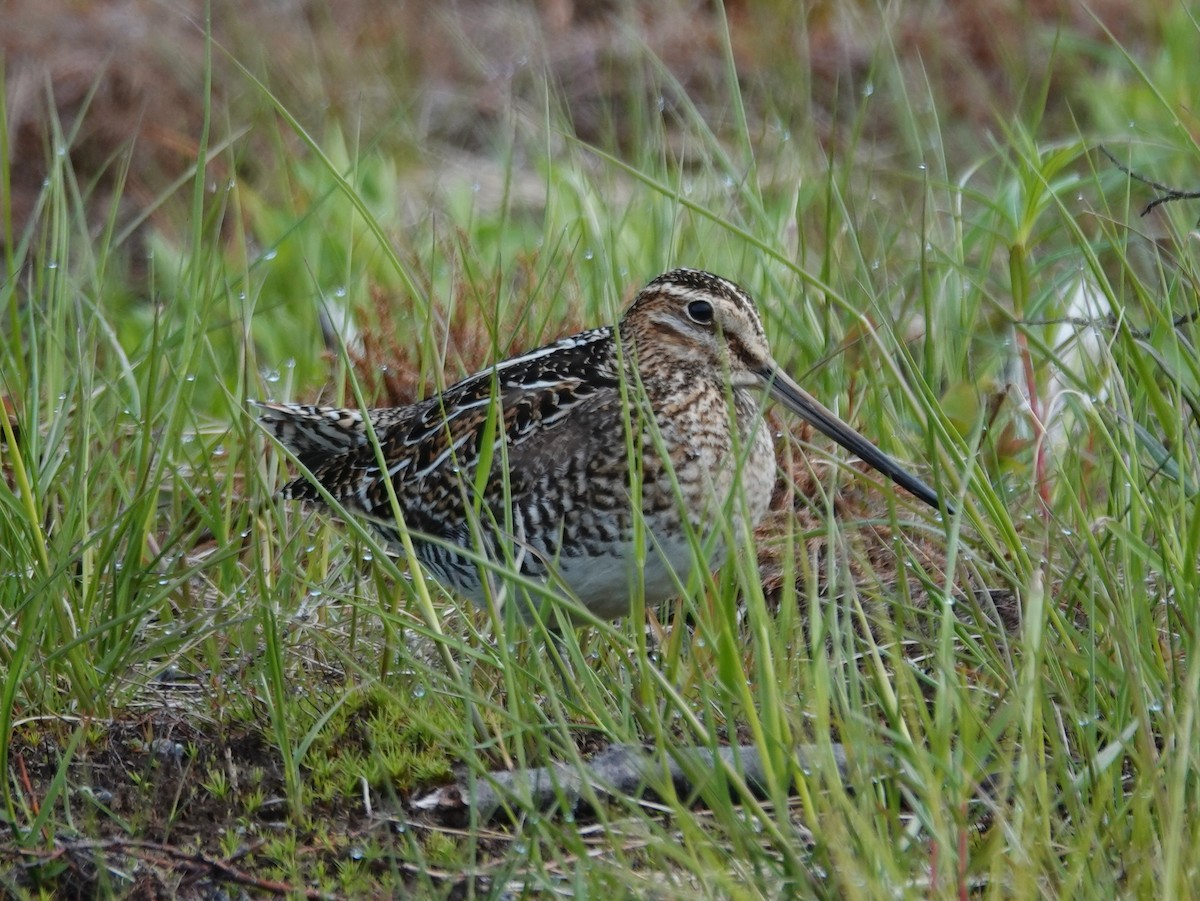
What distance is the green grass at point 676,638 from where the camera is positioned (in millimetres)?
2219

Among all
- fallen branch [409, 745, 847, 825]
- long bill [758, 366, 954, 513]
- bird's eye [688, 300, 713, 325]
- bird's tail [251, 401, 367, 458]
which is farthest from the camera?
bird's tail [251, 401, 367, 458]

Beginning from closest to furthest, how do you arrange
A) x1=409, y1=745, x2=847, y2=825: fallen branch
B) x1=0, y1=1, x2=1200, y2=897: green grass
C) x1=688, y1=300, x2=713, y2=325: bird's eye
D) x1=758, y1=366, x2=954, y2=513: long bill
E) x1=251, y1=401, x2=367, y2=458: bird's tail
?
1. x1=0, y1=1, x2=1200, y2=897: green grass
2. x1=409, y1=745, x2=847, y2=825: fallen branch
3. x1=758, y1=366, x2=954, y2=513: long bill
4. x1=688, y1=300, x2=713, y2=325: bird's eye
5. x1=251, y1=401, x2=367, y2=458: bird's tail

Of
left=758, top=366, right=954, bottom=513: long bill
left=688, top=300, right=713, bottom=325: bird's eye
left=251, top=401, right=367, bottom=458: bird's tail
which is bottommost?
left=251, top=401, right=367, bottom=458: bird's tail

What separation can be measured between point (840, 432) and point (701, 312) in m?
0.40

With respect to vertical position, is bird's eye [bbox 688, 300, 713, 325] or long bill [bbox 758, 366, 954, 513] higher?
bird's eye [bbox 688, 300, 713, 325]

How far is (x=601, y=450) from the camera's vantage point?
331 cm

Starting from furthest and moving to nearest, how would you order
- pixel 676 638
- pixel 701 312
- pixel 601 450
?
pixel 701 312
pixel 601 450
pixel 676 638

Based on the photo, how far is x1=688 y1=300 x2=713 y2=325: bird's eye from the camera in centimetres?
349

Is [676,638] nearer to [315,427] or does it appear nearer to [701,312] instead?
[701,312]

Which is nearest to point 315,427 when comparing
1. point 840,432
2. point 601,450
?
point 601,450

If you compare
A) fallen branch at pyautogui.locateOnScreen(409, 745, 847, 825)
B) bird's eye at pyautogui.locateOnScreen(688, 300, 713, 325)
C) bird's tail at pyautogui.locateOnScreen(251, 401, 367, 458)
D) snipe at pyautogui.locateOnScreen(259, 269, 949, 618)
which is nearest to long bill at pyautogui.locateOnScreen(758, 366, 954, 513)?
snipe at pyautogui.locateOnScreen(259, 269, 949, 618)

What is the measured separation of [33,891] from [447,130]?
5354 millimetres

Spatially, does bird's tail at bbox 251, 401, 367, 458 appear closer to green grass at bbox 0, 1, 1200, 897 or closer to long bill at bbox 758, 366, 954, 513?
green grass at bbox 0, 1, 1200, 897

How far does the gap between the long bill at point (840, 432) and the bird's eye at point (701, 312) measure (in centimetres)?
15
